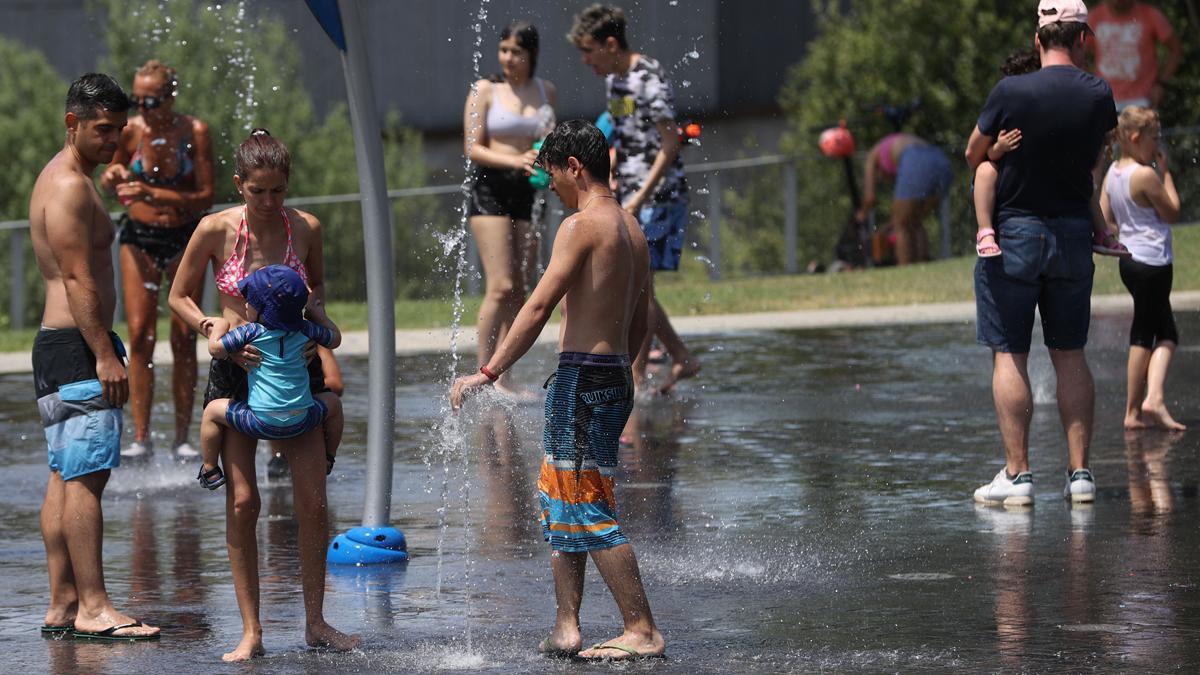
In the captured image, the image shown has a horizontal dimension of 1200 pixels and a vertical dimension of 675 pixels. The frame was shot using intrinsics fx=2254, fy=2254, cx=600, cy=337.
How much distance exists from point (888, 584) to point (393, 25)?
2523cm

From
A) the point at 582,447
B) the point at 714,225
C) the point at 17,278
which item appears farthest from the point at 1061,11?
the point at 17,278

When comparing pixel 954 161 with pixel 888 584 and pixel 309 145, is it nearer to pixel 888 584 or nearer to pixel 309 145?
pixel 309 145

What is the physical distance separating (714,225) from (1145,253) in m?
12.5

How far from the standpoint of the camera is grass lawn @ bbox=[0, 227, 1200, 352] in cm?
1902

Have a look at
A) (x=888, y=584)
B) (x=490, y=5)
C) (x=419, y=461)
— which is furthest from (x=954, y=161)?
(x=888, y=584)

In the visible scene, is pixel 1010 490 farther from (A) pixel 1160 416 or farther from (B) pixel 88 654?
(B) pixel 88 654

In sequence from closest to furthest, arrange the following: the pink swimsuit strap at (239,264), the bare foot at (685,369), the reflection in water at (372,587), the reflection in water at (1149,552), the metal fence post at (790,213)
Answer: the reflection in water at (1149,552)
the pink swimsuit strap at (239,264)
the reflection in water at (372,587)
the bare foot at (685,369)
the metal fence post at (790,213)

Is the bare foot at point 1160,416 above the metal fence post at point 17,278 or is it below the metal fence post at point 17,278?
below

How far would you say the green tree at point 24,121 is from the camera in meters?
30.4

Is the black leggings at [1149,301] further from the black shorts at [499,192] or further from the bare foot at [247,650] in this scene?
the bare foot at [247,650]

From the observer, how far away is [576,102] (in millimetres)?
30453

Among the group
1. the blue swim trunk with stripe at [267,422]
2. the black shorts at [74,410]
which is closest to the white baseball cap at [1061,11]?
the blue swim trunk with stripe at [267,422]

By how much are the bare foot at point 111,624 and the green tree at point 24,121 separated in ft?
76.3

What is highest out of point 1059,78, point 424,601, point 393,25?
point 393,25
